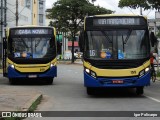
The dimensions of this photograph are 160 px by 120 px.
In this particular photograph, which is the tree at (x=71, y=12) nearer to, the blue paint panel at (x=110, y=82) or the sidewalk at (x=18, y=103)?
the blue paint panel at (x=110, y=82)

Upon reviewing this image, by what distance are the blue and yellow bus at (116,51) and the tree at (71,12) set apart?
44941 mm

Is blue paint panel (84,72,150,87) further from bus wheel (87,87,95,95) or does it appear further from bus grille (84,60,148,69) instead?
bus wheel (87,87,95,95)

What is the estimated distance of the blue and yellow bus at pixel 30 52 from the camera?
23.9 metres

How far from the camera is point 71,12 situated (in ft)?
207

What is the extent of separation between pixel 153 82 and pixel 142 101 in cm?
1029

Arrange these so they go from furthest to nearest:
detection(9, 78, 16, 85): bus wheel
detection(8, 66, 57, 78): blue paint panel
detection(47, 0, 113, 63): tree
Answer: detection(47, 0, 113, 63): tree → detection(9, 78, 16, 85): bus wheel → detection(8, 66, 57, 78): blue paint panel

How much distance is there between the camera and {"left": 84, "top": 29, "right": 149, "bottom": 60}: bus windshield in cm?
1728

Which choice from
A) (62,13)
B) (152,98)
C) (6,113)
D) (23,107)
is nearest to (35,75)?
(152,98)

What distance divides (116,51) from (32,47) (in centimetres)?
795

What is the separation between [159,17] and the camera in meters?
32.2

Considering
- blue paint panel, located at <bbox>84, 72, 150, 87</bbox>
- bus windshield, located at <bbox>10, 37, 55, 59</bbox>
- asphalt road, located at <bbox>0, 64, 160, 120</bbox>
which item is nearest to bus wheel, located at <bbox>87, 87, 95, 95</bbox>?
asphalt road, located at <bbox>0, 64, 160, 120</bbox>

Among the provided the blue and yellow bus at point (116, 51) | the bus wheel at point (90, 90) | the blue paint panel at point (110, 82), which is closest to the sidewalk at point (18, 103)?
the blue paint panel at point (110, 82)

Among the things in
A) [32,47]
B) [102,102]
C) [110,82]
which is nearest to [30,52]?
A: [32,47]

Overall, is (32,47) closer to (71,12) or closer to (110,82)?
(110,82)
